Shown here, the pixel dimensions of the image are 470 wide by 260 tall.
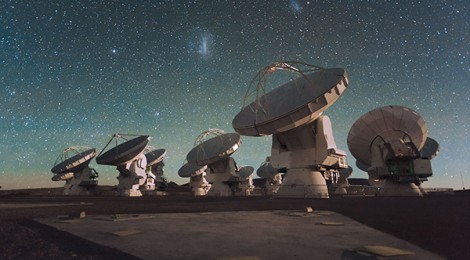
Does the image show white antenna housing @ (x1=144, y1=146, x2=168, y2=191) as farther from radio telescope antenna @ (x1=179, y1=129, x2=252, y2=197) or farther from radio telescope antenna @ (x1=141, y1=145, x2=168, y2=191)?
radio telescope antenna @ (x1=179, y1=129, x2=252, y2=197)

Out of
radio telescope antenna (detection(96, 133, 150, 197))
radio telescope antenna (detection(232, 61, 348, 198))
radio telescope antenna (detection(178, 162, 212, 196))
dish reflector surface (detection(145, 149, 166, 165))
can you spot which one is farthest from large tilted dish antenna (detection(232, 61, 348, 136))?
dish reflector surface (detection(145, 149, 166, 165))

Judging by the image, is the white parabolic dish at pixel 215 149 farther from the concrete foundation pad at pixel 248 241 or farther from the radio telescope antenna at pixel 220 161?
the concrete foundation pad at pixel 248 241

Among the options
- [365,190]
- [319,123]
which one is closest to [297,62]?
[319,123]

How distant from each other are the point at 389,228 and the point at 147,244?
7.34 metres

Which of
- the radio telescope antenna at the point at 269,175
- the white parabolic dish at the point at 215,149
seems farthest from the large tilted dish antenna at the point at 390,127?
the radio telescope antenna at the point at 269,175

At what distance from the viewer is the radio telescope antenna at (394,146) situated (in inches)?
1423

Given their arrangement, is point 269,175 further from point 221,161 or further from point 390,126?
point 390,126

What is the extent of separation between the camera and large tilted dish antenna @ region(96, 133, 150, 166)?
51022 mm

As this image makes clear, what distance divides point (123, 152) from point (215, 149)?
48.1ft

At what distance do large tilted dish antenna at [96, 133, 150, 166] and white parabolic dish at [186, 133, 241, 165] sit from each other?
851cm

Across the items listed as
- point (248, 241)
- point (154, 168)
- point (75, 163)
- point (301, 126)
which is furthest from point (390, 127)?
point (154, 168)

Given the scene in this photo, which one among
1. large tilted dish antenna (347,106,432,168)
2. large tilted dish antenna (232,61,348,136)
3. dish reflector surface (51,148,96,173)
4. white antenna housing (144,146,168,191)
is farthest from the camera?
white antenna housing (144,146,168,191)

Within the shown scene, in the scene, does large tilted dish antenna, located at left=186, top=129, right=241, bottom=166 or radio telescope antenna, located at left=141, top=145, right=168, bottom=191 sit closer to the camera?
large tilted dish antenna, located at left=186, top=129, right=241, bottom=166

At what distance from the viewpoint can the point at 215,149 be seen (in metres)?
52.8
